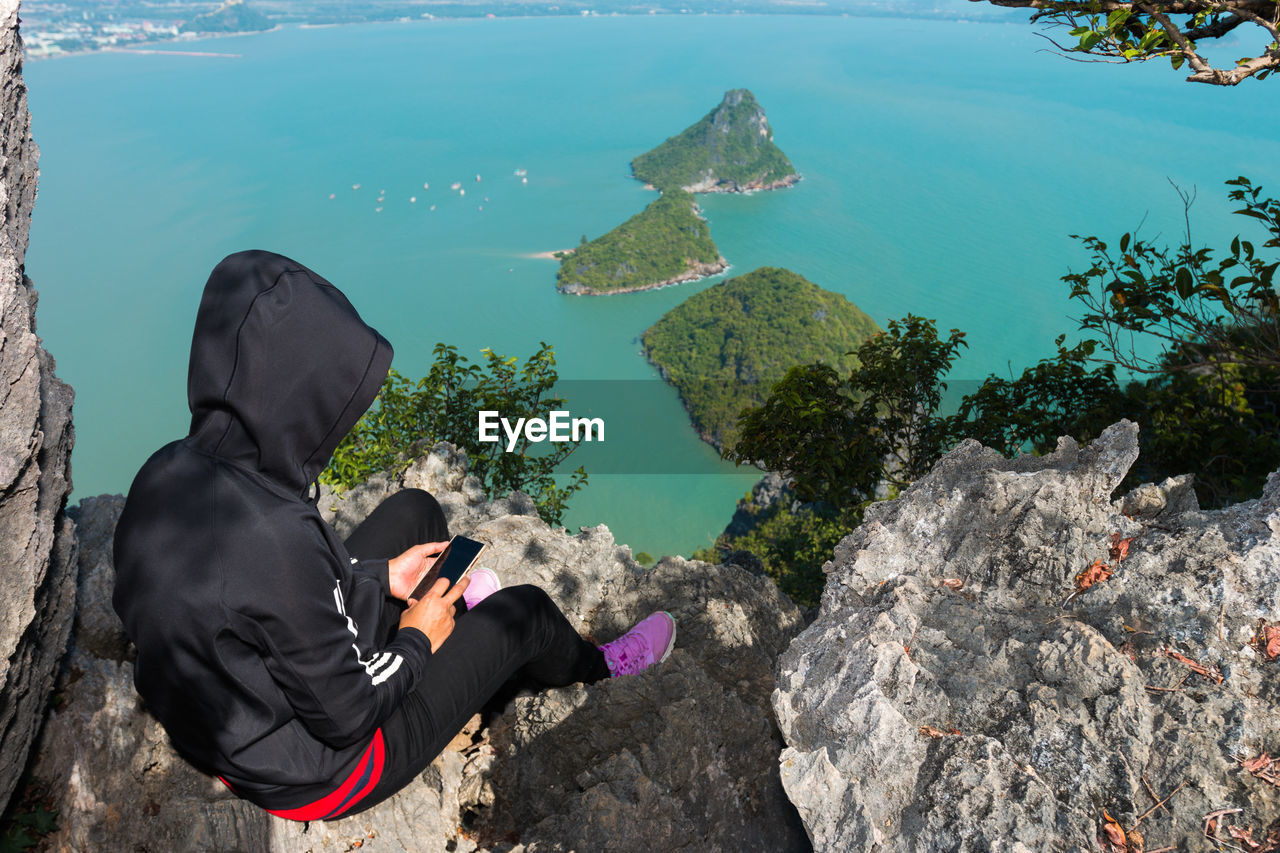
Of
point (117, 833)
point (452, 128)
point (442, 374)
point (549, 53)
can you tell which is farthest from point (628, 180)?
point (117, 833)

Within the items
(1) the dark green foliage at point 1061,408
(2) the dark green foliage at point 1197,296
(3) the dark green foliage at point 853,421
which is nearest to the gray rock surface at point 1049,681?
(2) the dark green foliage at point 1197,296

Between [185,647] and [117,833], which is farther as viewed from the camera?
[117,833]

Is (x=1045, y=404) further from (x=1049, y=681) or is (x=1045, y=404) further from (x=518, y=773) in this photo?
(x=518, y=773)

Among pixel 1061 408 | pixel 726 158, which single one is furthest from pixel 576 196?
pixel 1061 408

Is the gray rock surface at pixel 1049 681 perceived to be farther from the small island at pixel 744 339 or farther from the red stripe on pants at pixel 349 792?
the small island at pixel 744 339

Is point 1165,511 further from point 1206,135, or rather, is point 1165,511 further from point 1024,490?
point 1206,135

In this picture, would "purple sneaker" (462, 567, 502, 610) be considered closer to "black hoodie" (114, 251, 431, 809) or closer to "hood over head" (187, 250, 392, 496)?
"black hoodie" (114, 251, 431, 809)
